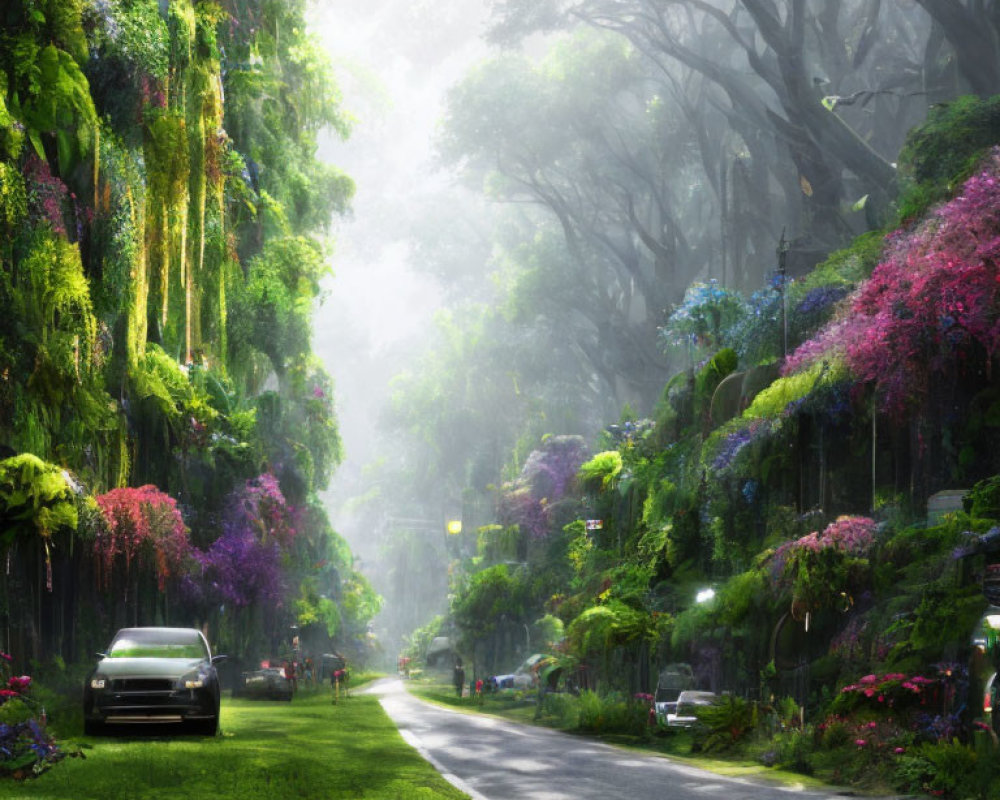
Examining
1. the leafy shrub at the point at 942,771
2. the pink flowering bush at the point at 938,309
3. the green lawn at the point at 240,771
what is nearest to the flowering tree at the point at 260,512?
the green lawn at the point at 240,771

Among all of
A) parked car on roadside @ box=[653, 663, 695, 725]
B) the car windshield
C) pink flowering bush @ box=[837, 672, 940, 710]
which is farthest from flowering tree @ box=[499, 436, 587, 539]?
pink flowering bush @ box=[837, 672, 940, 710]

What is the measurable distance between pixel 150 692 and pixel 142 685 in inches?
5.7

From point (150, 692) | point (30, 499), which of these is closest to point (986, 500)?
point (150, 692)

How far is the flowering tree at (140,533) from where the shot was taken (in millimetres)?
22203

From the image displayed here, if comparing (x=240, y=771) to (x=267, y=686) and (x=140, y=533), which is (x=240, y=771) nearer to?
(x=140, y=533)

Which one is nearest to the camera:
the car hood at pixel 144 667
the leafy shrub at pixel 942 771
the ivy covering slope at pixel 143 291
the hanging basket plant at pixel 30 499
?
the leafy shrub at pixel 942 771

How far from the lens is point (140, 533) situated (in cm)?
2300

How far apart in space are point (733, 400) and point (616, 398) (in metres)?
31.1

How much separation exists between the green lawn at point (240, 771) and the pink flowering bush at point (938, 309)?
1067cm

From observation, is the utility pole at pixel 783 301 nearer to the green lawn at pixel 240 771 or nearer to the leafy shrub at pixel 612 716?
the leafy shrub at pixel 612 716

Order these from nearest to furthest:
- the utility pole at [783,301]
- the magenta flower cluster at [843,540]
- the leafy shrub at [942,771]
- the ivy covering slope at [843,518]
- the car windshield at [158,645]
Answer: the leafy shrub at [942,771]
the ivy covering slope at [843,518]
the car windshield at [158,645]
the magenta flower cluster at [843,540]
the utility pole at [783,301]

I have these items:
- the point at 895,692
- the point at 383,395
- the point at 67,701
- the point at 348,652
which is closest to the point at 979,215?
the point at 895,692

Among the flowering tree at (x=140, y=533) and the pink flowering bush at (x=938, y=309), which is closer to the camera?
the pink flowering bush at (x=938, y=309)

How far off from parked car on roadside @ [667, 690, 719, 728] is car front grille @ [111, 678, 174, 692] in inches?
406
